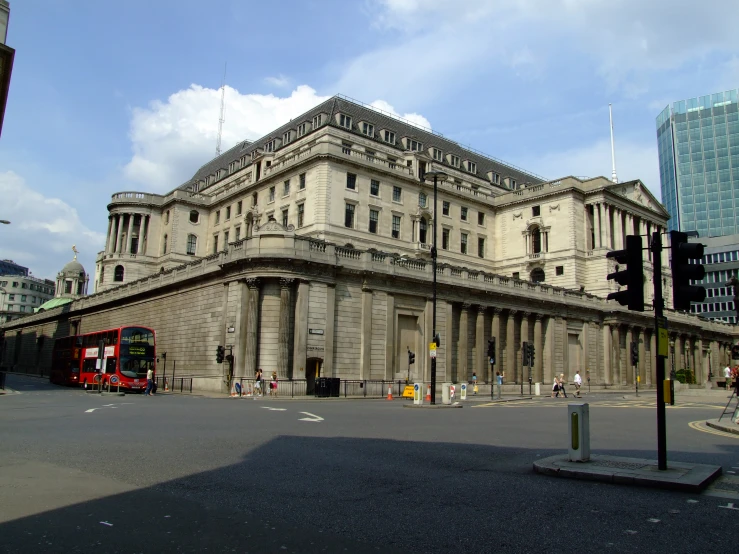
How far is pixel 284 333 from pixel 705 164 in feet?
563

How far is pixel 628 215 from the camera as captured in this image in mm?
74938

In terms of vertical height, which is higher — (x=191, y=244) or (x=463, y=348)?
(x=191, y=244)

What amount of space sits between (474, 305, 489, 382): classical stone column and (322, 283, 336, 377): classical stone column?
47.2ft

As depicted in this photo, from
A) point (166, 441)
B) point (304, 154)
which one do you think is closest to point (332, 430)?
point (166, 441)

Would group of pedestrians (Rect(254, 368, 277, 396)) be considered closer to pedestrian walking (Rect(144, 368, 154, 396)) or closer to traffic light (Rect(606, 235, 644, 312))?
pedestrian walking (Rect(144, 368, 154, 396))

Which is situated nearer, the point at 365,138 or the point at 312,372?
the point at 312,372

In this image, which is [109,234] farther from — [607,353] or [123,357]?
[607,353]

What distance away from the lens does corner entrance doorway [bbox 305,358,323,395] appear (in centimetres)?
3897

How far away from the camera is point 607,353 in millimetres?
62094

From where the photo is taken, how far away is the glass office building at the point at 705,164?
166m

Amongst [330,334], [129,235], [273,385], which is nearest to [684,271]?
[273,385]

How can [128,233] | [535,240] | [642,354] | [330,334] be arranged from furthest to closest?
1. [128,233]
2. [535,240]
3. [642,354]
4. [330,334]

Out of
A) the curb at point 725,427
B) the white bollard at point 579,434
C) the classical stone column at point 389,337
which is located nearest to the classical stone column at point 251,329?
the classical stone column at point 389,337

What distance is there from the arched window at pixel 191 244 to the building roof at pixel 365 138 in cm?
1231
